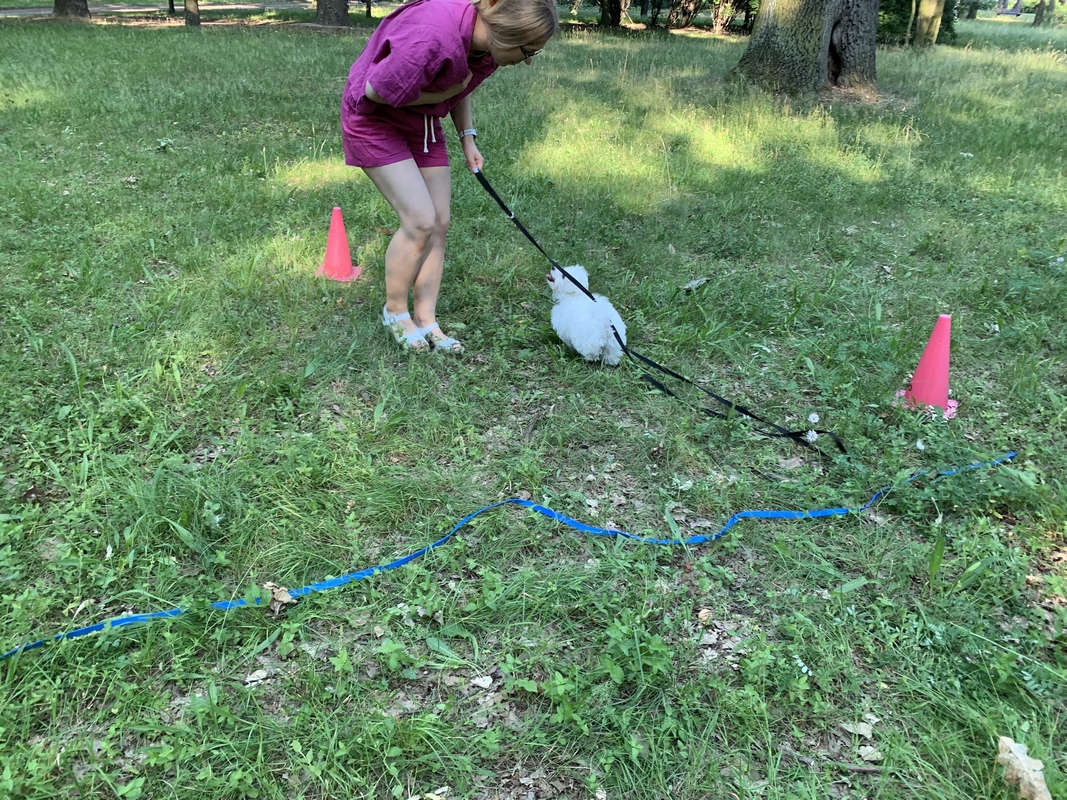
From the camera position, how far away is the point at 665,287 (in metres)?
4.25

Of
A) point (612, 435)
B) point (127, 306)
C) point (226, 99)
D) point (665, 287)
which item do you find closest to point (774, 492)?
point (612, 435)

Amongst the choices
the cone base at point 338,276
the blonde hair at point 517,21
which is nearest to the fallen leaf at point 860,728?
the blonde hair at point 517,21

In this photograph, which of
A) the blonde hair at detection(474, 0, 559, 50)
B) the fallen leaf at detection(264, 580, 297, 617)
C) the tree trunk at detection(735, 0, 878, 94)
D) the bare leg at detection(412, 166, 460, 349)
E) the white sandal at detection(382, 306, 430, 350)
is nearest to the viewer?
the fallen leaf at detection(264, 580, 297, 617)

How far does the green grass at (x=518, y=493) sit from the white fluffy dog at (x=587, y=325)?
16cm

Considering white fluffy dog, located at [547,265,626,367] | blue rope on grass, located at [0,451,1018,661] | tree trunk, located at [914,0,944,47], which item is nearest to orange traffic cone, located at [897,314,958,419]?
blue rope on grass, located at [0,451,1018,661]

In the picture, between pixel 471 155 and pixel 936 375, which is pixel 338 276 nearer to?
pixel 471 155

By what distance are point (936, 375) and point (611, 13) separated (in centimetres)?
2331

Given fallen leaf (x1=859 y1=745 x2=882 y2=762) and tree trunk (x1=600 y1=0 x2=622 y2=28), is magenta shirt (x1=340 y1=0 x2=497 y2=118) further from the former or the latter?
tree trunk (x1=600 y1=0 x2=622 y2=28)

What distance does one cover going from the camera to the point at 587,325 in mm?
3346

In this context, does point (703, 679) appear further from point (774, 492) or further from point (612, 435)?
point (612, 435)

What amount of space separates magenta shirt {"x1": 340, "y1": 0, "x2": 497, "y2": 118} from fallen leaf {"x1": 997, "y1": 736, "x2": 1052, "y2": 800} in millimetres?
2893

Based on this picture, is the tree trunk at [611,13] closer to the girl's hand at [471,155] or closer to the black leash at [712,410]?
the girl's hand at [471,155]

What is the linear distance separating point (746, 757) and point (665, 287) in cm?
300

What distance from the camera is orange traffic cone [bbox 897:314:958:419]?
10.2 ft
